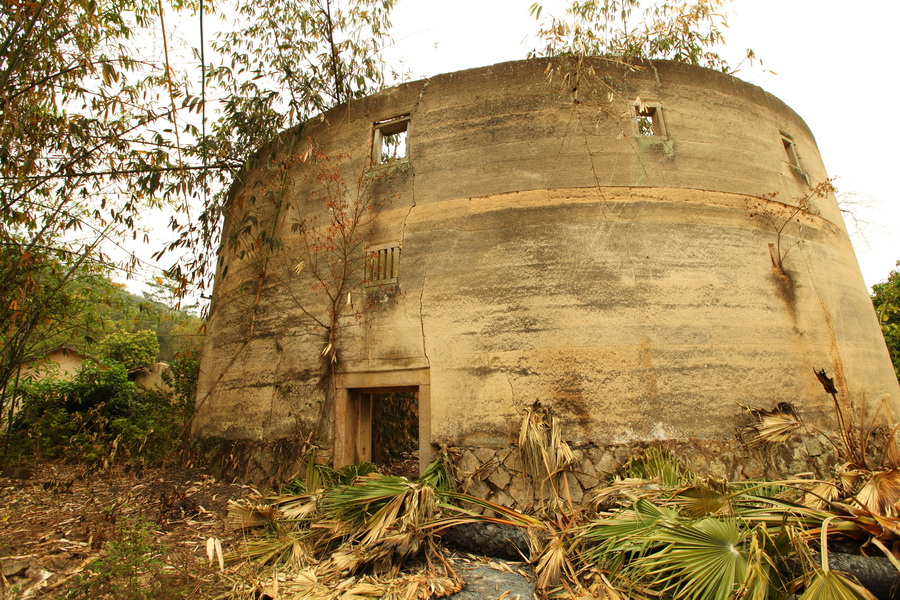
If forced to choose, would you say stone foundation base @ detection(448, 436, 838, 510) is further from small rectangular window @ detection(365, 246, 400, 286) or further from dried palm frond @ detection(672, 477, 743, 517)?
small rectangular window @ detection(365, 246, 400, 286)

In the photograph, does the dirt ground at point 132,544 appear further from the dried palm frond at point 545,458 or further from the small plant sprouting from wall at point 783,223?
the small plant sprouting from wall at point 783,223

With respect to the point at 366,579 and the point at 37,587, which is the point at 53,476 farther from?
the point at 366,579

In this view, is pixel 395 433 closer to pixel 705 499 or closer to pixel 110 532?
pixel 110 532

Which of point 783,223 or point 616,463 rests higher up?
point 783,223

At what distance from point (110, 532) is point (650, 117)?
820 cm

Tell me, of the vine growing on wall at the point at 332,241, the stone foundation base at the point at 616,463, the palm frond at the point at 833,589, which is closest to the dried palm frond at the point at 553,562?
the stone foundation base at the point at 616,463

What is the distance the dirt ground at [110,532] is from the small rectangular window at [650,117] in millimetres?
7054

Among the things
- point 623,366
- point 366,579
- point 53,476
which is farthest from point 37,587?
point 623,366

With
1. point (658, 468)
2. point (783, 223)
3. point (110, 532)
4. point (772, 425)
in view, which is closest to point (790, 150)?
point (783, 223)

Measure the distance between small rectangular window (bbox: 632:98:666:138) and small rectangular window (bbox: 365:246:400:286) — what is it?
372 cm

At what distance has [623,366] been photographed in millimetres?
5680

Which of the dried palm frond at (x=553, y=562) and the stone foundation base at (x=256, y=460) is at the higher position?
the stone foundation base at (x=256, y=460)

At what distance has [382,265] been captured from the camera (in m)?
6.71

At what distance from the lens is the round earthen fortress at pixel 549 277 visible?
574 centimetres
